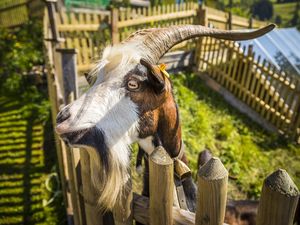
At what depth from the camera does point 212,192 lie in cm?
132

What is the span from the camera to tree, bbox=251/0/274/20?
29562 mm

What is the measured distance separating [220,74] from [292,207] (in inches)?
289

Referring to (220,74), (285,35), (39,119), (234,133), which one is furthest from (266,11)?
(39,119)

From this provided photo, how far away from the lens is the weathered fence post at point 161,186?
1426 millimetres

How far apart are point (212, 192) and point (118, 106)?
706 mm

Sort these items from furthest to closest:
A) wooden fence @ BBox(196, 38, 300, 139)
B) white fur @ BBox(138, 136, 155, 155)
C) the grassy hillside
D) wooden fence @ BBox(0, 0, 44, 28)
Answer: the grassy hillside
wooden fence @ BBox(0, 0, 44, 28)
wooden fence @ BBox(196, 38, 300, 139)
white fur @ BBox(138, 136, 155, 155)

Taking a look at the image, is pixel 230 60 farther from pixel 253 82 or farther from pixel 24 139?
pixel 24 139

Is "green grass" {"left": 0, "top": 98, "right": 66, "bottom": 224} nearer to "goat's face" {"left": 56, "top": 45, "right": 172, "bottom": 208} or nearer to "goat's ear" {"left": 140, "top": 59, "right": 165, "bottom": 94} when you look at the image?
"goat's face" {"left": 56, "top": 45, "right": 172, "bottom": 208}

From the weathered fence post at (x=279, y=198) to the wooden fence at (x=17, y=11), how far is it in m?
12.0

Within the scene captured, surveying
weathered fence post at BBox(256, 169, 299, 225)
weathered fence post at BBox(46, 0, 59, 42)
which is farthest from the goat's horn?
weathered fence post at BBox(46, 0, 59, 42)

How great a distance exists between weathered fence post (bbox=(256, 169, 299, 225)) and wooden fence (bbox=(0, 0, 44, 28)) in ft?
39.3

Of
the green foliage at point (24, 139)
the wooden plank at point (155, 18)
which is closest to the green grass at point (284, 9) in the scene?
the wooden plank at point (155, 18)

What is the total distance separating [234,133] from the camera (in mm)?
6750

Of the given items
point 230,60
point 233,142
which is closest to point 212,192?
point 233,142
